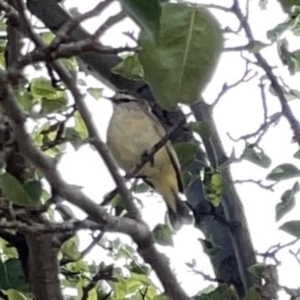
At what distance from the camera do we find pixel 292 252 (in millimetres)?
1146

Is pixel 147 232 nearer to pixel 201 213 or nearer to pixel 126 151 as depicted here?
pixel 201 213

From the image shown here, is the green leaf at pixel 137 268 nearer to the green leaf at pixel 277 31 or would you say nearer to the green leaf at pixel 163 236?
the green leaf at pixel 163 236

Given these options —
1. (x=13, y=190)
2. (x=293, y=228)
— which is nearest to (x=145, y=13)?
(x=13, y=190)

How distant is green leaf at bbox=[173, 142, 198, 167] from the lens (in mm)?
1051

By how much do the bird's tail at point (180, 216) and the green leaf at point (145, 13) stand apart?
122 cm

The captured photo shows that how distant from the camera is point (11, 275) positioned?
3.37 feet

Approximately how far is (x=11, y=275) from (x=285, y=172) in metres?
0.35

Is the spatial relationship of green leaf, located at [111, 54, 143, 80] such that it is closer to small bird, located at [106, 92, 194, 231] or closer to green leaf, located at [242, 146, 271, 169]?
green leaf, located at [242, 146, 271, 169]

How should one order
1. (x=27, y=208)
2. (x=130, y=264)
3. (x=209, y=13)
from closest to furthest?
(x=209, y=13) < (x=27, y=208) < (x=130, y=264)

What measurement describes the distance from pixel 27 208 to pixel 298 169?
0.35 m

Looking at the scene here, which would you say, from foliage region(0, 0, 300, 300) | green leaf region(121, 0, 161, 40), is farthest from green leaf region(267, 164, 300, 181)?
green leaf region(121, 0, 161, 40)

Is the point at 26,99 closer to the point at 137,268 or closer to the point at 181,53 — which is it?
the point at 137,268

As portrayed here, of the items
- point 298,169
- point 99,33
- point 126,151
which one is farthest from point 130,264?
point 126,151

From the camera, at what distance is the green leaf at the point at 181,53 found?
0.57 metres
